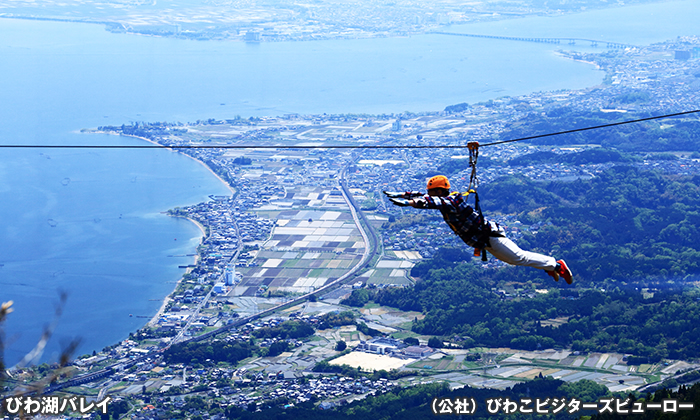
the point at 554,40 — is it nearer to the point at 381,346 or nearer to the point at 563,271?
the point at 381,346

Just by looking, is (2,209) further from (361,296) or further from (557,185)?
(557,185)

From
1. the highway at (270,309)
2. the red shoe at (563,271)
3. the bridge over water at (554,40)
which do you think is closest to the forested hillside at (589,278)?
the highway at (270,309)

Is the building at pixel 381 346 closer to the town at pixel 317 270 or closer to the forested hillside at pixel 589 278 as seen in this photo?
the town at pixel 317 270

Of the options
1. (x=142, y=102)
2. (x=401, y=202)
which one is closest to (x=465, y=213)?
(x=401, y=202)

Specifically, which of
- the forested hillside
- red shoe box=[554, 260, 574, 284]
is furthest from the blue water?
the forested hillside

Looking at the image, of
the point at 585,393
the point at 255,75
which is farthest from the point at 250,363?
the point at 255,75
